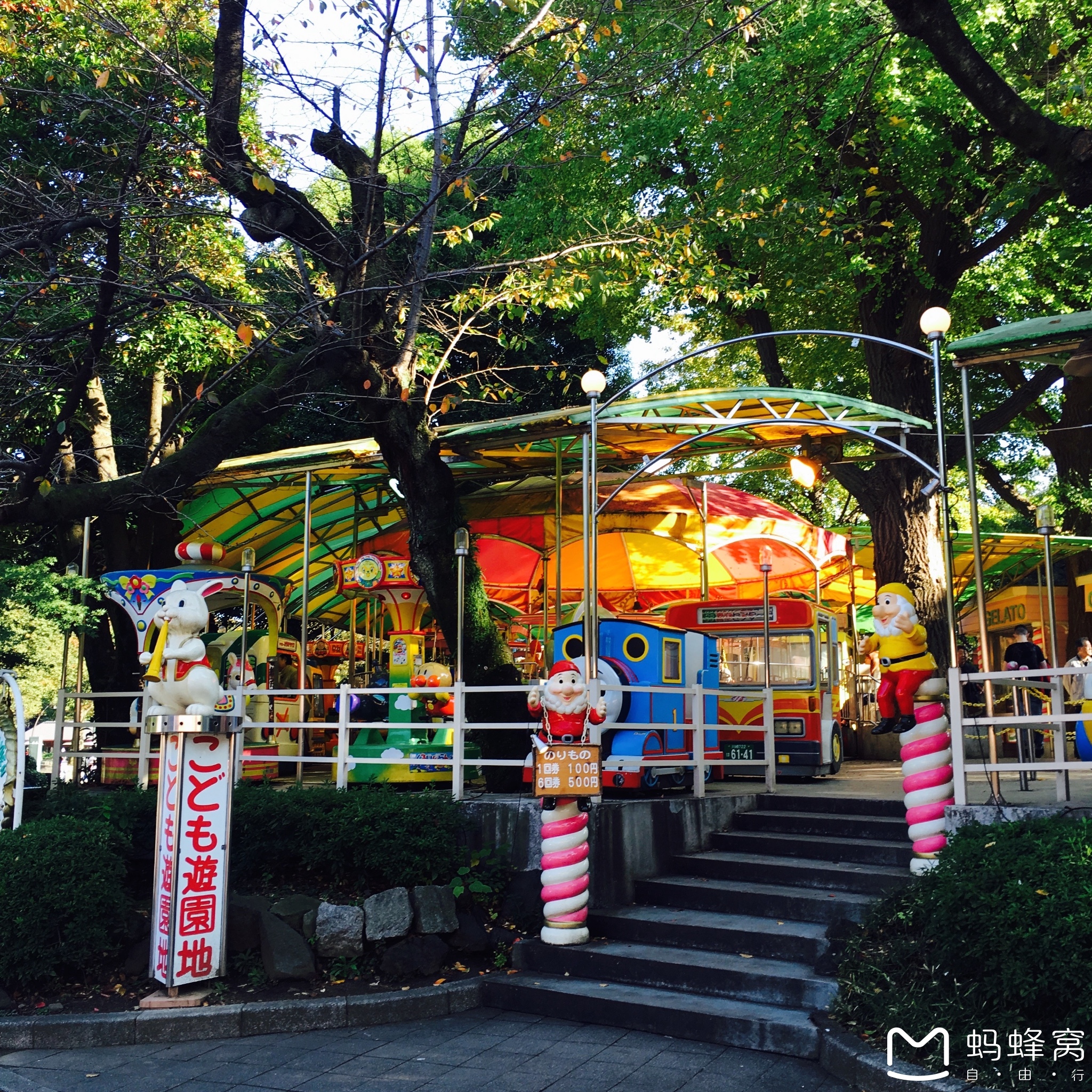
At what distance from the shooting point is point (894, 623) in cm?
777

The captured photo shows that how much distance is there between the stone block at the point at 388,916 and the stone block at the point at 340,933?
0.21ft

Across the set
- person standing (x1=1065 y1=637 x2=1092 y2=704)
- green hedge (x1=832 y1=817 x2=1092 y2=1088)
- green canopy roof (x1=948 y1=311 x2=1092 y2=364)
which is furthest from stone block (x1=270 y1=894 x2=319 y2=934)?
green canopy roof (x1=948 y1=311 x2=1092 y2=364)

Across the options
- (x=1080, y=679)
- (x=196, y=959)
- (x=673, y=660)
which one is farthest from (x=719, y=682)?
(x=196, y=959)

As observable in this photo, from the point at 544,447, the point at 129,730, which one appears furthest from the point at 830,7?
the point at 129,730

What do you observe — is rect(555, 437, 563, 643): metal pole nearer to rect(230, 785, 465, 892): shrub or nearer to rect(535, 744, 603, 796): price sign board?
rect(230, 785, 465, 892): shrub

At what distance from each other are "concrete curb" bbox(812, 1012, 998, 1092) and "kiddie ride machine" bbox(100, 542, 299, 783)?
6.60 m

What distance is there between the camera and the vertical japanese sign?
7.34m

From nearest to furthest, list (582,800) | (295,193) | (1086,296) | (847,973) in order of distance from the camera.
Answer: (847,973) → (582,800) → (295,193) → (1086,296)

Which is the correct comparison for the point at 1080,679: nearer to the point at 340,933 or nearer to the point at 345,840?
the point at 345,840

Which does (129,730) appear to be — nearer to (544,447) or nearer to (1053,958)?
(544,447)

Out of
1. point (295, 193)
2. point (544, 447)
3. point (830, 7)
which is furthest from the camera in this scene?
point (830, 7)

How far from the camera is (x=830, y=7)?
541 inches

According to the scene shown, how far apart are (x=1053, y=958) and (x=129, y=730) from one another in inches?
490

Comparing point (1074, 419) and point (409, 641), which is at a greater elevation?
point (1074, 419)
